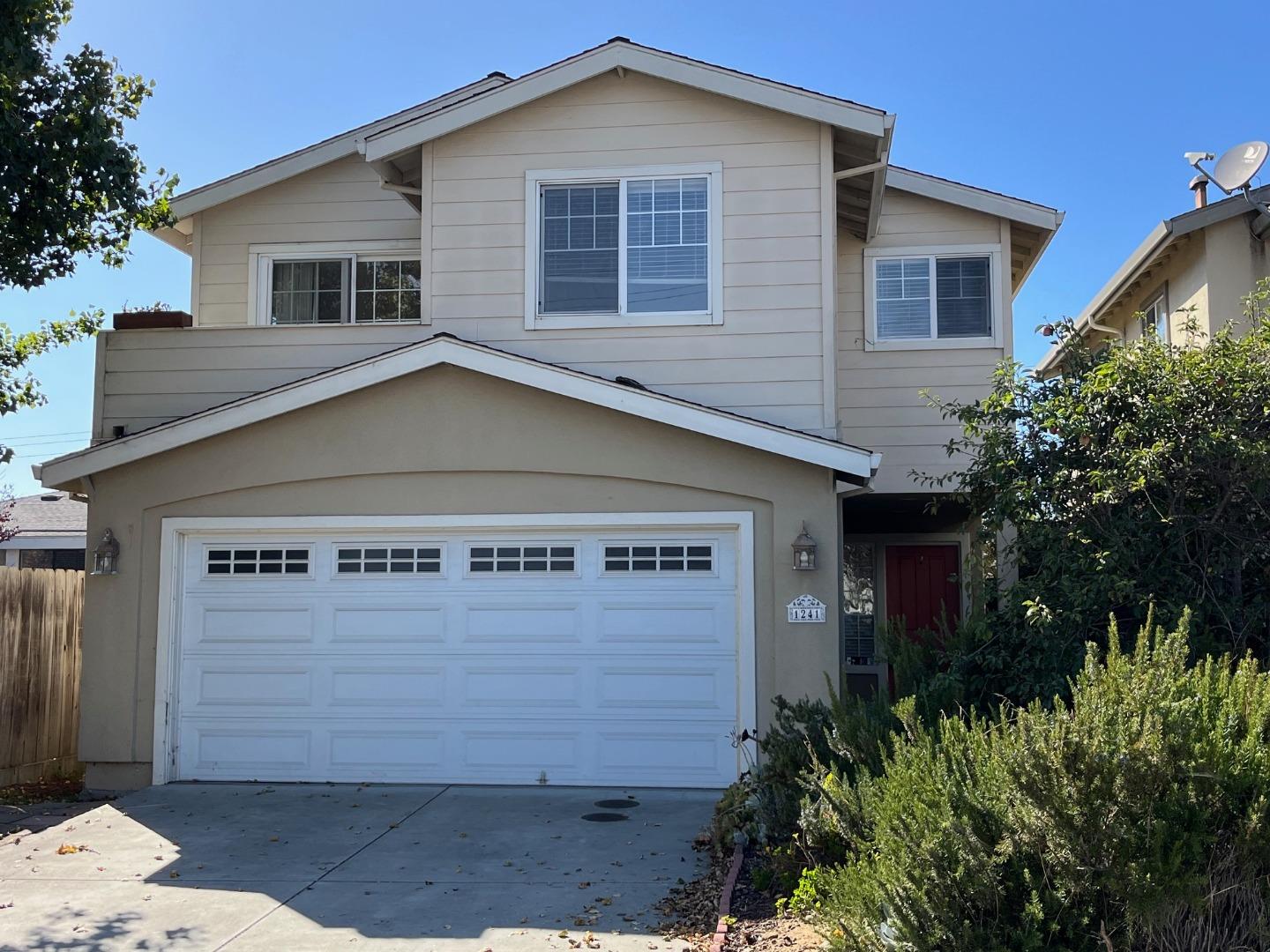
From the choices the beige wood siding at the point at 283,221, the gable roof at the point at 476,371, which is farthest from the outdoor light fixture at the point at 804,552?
the beige wood siding at the point at 283,221

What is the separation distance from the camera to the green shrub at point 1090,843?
491cm

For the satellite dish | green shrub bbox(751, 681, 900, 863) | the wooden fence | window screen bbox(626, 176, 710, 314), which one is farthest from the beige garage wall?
the satellite dish

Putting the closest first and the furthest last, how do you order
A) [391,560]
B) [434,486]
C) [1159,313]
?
1. [434,486]
2. [391,560]
3. [1159,313]

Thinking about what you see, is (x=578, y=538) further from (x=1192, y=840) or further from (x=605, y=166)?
(x=1192, y=840)

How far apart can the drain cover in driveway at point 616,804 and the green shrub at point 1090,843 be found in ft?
15.1

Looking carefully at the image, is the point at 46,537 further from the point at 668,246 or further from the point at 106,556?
the point at 668,246

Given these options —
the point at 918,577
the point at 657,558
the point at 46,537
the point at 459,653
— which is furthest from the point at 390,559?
the point at 46,537

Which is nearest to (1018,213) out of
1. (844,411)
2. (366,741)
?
(844,411)

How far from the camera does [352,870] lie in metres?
7.86

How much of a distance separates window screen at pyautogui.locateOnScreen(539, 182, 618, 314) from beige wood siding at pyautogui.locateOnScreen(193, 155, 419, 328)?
2796 millimetres

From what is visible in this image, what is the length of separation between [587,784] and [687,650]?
1.46m

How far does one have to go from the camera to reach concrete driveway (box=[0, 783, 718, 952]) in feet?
21.6

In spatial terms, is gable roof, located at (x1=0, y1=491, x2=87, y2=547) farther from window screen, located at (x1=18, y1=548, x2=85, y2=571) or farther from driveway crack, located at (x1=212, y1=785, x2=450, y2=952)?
driveway crack, located at (x1=212, y1=785, x2=450, y2=952)

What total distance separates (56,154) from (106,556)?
3539 mm
